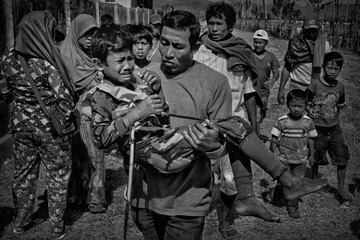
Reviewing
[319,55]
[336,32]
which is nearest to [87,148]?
[319,55]

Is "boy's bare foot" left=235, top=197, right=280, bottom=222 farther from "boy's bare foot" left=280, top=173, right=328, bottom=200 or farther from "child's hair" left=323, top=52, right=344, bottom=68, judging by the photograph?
"child's hair" left=323, top=52, right=344, bottom=68

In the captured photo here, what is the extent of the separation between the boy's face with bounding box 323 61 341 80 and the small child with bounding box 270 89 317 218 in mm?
558

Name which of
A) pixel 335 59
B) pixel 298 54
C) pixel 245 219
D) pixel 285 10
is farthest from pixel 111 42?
pixel 285 10

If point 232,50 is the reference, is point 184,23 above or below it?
above

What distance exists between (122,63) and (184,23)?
0.46m

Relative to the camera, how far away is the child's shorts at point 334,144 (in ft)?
15.8

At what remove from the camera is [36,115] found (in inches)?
146

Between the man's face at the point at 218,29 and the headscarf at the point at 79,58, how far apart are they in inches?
58.4

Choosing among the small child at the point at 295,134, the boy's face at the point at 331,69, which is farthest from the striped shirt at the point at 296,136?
the boy's face at the point at 331,69

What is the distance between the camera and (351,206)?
480 centimetres

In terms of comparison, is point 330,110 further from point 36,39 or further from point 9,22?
point 9,22

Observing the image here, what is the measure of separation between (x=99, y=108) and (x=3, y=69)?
1947 mm

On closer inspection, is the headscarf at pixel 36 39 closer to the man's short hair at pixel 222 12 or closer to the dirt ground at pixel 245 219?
the man's short hair at pixel 222 12

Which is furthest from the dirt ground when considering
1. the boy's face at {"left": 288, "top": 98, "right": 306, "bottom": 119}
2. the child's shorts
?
the boy's face at {"left": 288, "top": 98, "right": 306, "bottom": 119}
